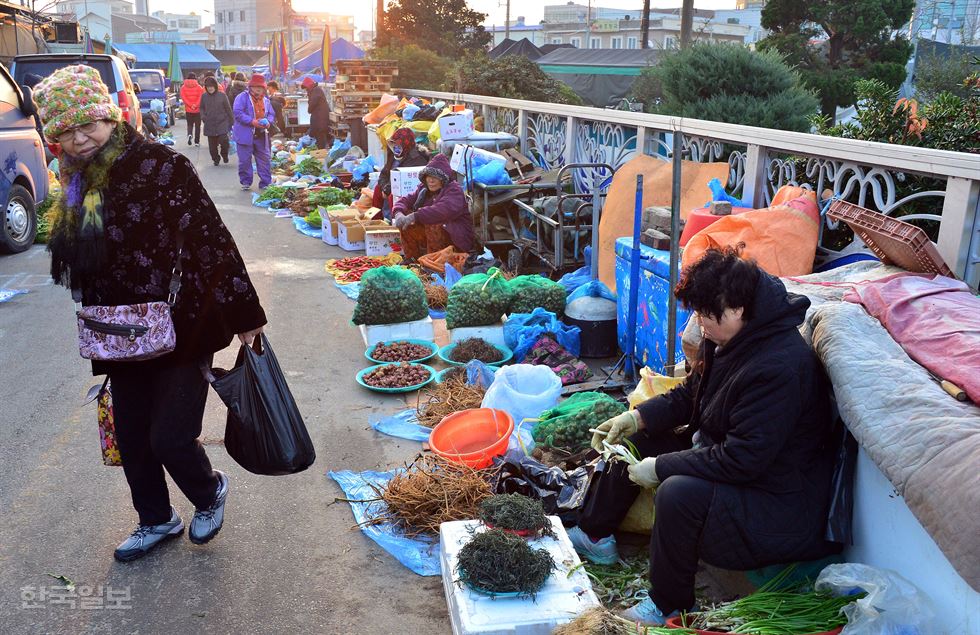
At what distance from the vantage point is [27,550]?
350cm

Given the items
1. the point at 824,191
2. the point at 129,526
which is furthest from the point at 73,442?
the point at 824,191

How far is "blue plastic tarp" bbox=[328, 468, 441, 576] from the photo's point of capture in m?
3.44

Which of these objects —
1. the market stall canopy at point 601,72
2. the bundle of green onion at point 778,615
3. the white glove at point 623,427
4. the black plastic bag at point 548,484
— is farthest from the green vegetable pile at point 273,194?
the market stall canopy at point 601,72

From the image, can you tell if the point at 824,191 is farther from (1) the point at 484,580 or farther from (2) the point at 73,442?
(2) the point at 73,442

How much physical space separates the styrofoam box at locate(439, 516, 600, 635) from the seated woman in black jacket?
29cm

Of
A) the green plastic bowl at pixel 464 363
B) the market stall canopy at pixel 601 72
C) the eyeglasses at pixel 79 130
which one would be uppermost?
the market stall canopy at pixel 601 72

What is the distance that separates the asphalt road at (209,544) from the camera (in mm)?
3100

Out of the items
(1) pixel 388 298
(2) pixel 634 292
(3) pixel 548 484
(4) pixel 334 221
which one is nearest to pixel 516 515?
(3) pixel 548 484

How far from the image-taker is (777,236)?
4.07m

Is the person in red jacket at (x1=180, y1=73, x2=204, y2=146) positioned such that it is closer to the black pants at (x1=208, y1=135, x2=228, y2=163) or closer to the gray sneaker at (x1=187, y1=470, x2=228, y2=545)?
the black pants at (x1=208, y1=135, x2=228, y2=163)

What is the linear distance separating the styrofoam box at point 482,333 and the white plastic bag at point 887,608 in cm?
368

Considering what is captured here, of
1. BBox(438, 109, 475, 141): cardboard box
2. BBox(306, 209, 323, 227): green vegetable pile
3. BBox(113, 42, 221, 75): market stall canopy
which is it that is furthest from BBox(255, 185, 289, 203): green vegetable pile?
BBox(113, 42, 221, 75): market stall canopy

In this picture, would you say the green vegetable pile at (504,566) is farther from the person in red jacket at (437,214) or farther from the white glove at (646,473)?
the person in red jacket at (437,214)

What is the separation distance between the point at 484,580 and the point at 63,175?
219 centimetres
